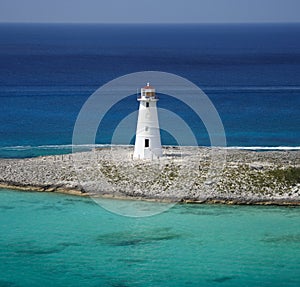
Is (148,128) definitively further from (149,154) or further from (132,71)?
(132,71)

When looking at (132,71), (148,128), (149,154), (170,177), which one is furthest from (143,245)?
(132,71)

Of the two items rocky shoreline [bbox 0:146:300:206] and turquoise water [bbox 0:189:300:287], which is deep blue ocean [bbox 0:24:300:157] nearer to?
rocky shoreline [bbox 0:146:300:206]

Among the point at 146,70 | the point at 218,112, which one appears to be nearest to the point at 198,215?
the point at 218,112

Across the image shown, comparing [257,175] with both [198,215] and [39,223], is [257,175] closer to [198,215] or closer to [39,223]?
[198,215]

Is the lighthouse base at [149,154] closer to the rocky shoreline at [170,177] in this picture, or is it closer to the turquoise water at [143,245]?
the rocky shoreline at [170,177]

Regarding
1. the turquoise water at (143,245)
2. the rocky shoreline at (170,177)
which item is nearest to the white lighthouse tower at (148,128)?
the rocky shoreline at (170,177)
